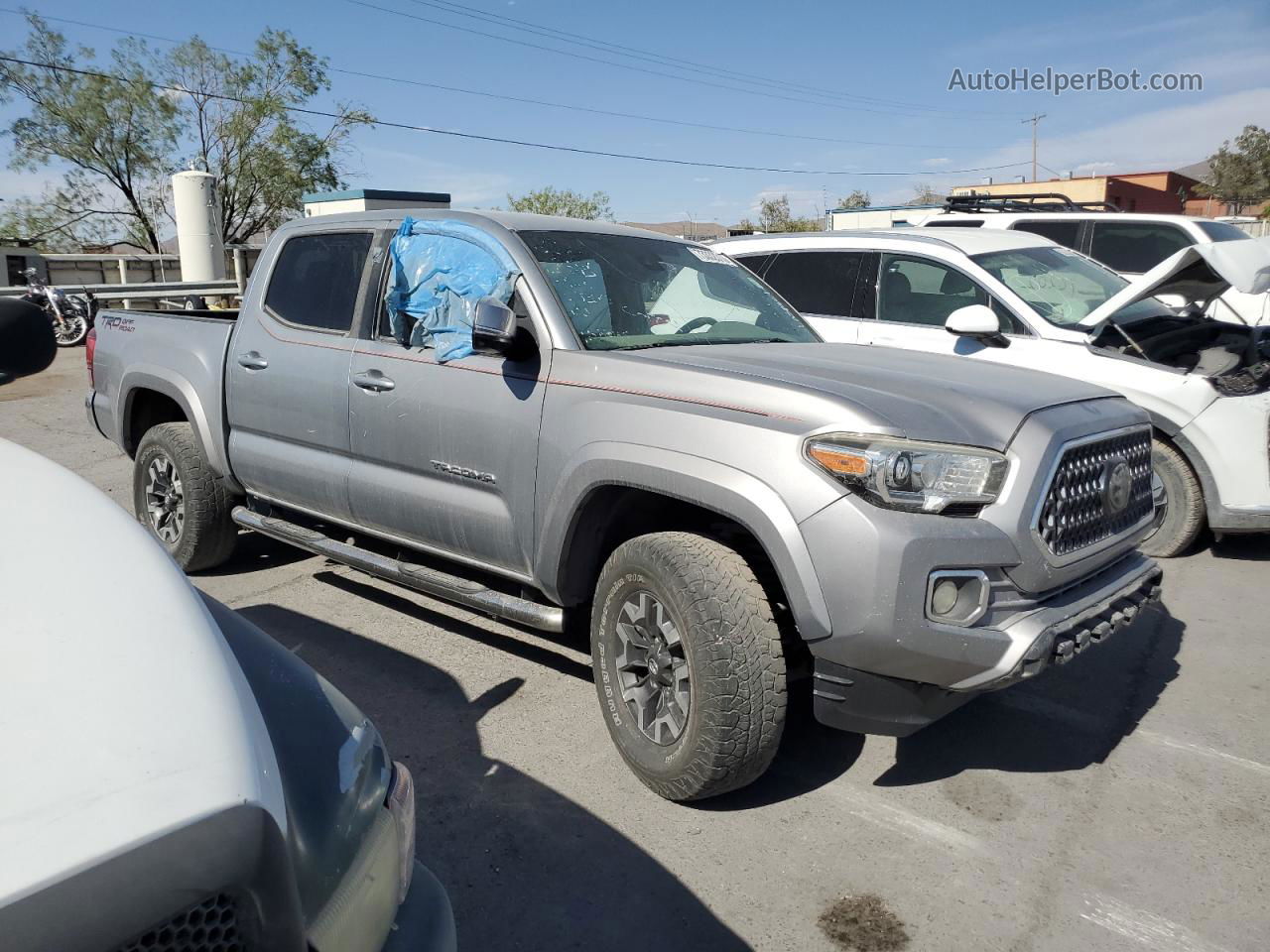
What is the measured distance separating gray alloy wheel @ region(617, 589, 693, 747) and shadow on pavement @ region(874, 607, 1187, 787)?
85 cm

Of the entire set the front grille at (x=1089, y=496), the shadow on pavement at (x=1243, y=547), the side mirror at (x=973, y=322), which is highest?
the side mirror at (x=973, y=322)

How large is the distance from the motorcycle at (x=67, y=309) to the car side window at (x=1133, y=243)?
53.2 ft

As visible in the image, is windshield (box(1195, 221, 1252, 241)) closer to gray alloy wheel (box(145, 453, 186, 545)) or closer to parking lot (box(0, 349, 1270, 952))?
parking lot (box(0, 349, 1270, 952))

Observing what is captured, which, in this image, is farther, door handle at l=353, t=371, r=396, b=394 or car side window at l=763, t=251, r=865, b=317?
car side window at l=763, t=251, r=865, b=317

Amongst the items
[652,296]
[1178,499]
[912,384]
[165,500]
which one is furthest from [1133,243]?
[165,500]

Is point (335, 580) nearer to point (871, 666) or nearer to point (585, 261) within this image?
point (585, 261)

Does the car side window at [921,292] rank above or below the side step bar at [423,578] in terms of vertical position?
above

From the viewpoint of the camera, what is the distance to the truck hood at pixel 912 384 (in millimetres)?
2908

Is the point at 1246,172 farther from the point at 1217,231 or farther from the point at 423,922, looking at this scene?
the point at 423,922

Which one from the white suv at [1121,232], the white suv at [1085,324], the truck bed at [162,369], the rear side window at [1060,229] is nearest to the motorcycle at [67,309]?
the truck bed at [162,369]

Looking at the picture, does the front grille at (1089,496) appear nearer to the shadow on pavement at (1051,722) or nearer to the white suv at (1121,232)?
the shadow on pavement at (1051,722)

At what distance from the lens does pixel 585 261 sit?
13.2 feet

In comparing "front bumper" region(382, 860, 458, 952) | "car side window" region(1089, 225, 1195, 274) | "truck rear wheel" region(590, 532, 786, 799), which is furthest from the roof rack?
"front bumper" region(382, 860, 458, 952)

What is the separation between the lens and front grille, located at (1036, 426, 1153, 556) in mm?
2988
